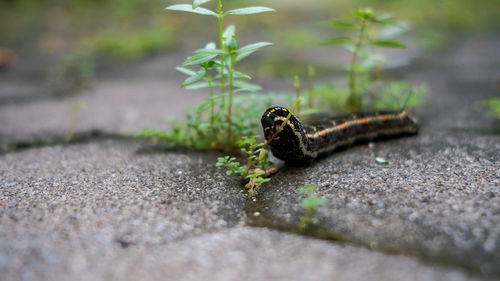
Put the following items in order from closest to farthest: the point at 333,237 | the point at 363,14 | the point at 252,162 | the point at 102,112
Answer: the point at 333,237 < the point at 252,162 < the point at 363,14 < the point at 102,112

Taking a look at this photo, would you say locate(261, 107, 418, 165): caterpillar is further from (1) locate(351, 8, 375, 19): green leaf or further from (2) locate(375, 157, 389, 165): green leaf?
(1) locate(351, 8, 375, 19): green leaf

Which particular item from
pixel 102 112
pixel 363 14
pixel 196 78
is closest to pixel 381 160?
pixel 363 14

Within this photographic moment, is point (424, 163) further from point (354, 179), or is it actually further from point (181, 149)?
point (181, 149)

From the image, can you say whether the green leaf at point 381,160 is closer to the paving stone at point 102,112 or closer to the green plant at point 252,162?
the green plant at point 252,162

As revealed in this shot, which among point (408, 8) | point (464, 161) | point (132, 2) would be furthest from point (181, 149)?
point (408, 8)

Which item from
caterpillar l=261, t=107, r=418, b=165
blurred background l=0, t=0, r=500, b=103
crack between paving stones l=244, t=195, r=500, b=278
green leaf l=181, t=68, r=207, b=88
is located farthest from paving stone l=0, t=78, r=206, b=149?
crack between paving stones l=244, t=195, r=500, b=278

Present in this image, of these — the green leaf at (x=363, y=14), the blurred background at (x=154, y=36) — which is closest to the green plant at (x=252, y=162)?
the green leaf at (x=363, y=14)

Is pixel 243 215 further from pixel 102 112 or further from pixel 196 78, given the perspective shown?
pixel 102 112
